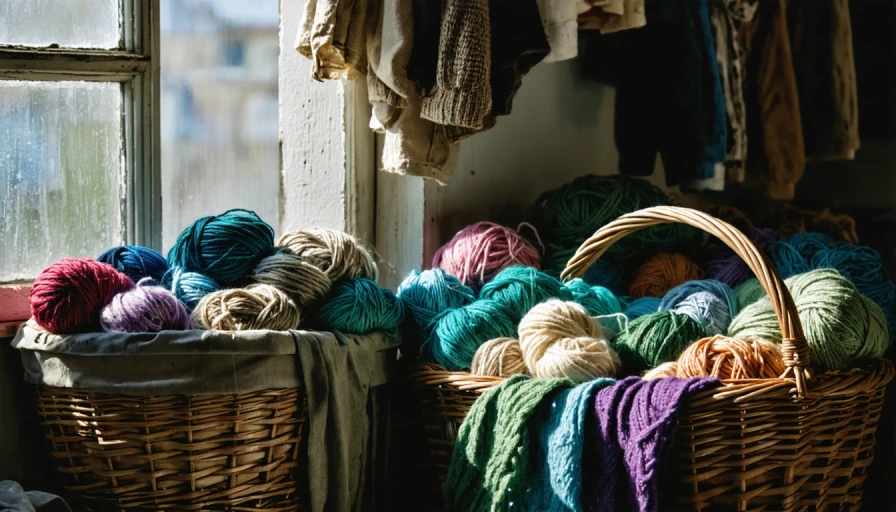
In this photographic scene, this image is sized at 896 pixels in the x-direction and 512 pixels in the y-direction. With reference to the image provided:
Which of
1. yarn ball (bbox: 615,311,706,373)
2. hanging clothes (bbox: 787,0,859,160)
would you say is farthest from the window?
hanging clothes (bbox: 787,0,859,160)

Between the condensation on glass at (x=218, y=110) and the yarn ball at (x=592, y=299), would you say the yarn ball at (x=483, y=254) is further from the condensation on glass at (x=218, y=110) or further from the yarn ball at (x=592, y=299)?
the condensation on glass at (x=218, y=110)

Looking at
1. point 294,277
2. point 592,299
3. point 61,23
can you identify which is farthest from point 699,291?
point 61,23

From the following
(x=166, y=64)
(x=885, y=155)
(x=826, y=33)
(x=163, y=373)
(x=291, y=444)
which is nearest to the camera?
(x=163, y=373)

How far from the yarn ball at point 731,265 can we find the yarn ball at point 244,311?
1044 millimetres

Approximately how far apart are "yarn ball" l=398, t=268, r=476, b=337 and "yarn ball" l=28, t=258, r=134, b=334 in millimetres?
523

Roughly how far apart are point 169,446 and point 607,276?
104 centimetres

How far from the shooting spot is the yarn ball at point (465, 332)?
1609 millimetres

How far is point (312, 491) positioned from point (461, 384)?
0.93 feet

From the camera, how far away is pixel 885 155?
11.0 feet

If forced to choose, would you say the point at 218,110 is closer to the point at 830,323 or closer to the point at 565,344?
the point at 565,344

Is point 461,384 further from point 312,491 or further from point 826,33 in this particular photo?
point 826,33

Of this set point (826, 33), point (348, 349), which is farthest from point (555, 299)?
point (826, 33)

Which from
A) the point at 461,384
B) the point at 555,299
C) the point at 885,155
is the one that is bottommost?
the point at 461,384

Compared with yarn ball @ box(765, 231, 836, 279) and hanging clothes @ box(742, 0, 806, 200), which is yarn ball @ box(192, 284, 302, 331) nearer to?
yarn ball @ box(765, 231, 836, 279)
